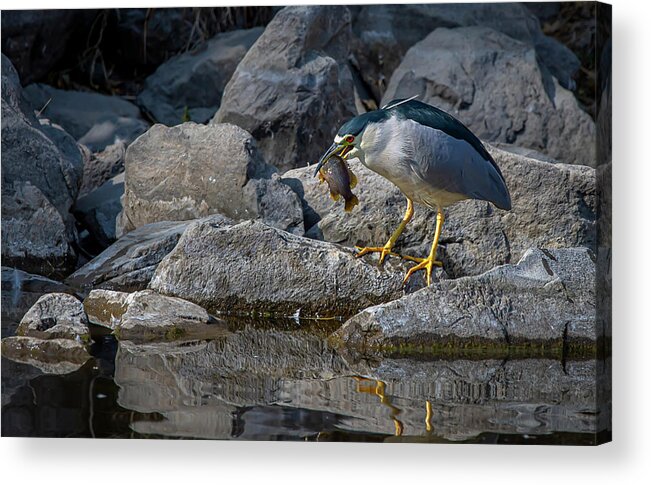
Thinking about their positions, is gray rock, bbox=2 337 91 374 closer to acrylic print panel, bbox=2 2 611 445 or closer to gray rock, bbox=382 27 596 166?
acrylic print panel, bbox=2 2 611 445

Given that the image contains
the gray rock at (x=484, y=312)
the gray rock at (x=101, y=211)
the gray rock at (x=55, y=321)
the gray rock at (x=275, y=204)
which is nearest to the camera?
the gray rock at (x=484, y=312)

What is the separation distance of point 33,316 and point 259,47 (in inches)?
88.8

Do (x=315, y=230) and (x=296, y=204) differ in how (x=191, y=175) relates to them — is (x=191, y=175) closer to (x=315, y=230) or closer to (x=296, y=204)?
(x=296, y=204)

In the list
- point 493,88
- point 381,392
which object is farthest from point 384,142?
point 493,88

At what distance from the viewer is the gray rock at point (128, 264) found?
4.95 metres

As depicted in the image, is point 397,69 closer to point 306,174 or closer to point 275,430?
point 306,174

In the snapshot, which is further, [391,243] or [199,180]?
[199,180]

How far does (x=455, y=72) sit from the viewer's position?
20.0 ft

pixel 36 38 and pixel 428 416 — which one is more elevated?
pixel 36 38

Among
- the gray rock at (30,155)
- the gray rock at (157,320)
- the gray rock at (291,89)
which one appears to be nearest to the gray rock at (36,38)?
the gray rock at (30,155)

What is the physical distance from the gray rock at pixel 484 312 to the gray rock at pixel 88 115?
249 centimetres

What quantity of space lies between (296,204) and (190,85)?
6.01 ft

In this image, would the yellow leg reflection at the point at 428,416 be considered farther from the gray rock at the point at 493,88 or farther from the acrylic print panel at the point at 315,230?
the gray rock at the point at 493,88

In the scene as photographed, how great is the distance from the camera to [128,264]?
4.97m
